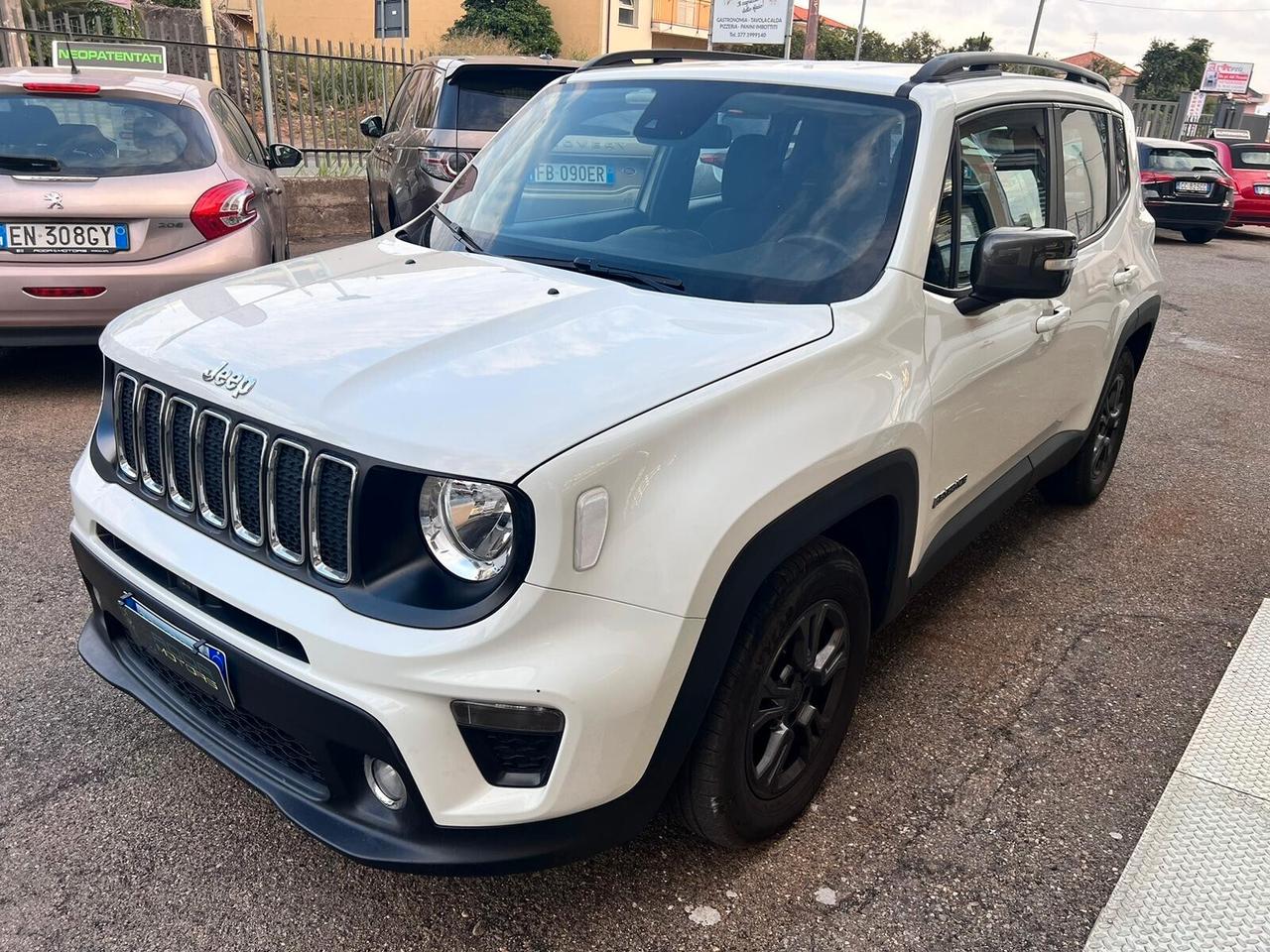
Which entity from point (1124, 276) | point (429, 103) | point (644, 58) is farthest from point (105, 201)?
point (1124, 276)

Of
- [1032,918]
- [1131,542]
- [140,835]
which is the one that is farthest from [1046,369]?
[140,835]

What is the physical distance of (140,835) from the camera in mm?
2482

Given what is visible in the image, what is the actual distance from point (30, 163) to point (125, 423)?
11.3 feet

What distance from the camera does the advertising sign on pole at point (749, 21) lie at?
21.8 meters

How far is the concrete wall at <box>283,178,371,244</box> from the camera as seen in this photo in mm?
11344

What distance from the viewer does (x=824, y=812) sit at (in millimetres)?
2686

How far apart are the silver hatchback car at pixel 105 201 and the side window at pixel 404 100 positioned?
323 centimetres

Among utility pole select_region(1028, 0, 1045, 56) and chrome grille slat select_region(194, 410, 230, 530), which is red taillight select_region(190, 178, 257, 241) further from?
utility pole select_region(1028, 0, 1045, 56)

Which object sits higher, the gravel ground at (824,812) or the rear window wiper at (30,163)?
the rear window wiper at (30,163)

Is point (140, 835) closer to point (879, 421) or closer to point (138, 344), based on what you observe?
point (138, 344)

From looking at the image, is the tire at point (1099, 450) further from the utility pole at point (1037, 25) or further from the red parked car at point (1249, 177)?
the utility pole at point (1037, 25)

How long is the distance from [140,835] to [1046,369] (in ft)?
9.90

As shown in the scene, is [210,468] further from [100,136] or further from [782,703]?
[100,136]

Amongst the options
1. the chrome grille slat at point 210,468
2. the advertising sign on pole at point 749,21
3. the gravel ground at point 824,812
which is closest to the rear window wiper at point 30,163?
the gravel ground at point 824,812
